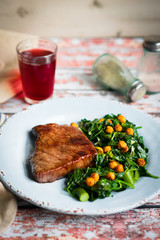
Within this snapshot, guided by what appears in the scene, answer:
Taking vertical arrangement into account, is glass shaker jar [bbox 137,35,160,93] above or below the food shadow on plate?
above

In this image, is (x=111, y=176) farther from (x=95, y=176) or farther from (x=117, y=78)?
(x=117, y=78)

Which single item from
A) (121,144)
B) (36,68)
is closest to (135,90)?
(121,144)

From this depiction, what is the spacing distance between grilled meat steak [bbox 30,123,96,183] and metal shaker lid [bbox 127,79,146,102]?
1111mm

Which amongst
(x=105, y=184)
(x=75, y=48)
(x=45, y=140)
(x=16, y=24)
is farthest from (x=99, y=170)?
(x=16, y=24)

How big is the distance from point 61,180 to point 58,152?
25 centimetres

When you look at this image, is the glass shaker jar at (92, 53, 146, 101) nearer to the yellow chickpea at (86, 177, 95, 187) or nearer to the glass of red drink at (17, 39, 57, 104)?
the glass of red drink at (17, 39, 57, 104)

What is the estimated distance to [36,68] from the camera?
3.33 meters

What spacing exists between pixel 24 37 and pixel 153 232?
11.1 feet

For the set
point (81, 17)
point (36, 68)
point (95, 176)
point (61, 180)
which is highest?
point (81, 17)

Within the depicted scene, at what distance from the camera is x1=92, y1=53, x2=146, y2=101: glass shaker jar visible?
359cm

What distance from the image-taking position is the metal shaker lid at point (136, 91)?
11.7 feet

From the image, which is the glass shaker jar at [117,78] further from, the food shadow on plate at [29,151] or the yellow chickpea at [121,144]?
the food shadow on plate at [29,151]

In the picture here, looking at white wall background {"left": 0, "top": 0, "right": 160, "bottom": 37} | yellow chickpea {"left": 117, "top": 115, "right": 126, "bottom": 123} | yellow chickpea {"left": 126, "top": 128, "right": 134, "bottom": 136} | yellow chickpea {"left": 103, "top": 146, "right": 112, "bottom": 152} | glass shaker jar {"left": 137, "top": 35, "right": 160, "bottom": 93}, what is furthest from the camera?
white wall background {"left": 0, "top": 0, "right": 160, "bottom": 37}

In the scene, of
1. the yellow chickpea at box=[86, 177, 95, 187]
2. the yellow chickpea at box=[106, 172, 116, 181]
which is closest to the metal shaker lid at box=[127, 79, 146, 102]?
the yellow chickpea at box=[106, 172, 116, 181]
